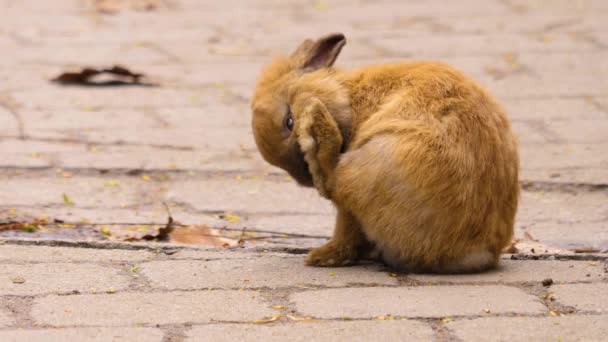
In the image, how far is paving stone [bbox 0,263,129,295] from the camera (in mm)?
4594

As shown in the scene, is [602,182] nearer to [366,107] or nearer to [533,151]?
[533,151]

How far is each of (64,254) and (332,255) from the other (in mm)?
1168

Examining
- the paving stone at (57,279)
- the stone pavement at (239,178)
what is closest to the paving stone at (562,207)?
the stone pavement at (239,178)

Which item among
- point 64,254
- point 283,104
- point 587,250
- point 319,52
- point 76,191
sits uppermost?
point 319,52

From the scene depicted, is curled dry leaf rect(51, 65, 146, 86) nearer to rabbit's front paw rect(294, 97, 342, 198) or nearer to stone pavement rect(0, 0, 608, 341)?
stone pavement rect(0, 0, 608, 341)

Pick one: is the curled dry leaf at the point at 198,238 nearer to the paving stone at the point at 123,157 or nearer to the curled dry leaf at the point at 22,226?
the curled dry leaf at the point at 22,226

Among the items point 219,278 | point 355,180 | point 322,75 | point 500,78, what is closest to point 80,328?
point 219,278

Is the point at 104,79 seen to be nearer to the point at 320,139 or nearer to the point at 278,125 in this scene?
the point at 278,125

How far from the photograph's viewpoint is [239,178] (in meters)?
6.73

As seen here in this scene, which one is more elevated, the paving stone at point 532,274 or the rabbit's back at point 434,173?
the rabbit's back at point 434,173

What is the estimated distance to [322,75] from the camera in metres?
5.02

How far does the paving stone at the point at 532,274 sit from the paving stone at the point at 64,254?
4.06 ft

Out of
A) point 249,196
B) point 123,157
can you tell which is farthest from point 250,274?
point 123,157

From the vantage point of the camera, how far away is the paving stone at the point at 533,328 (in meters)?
4.07
